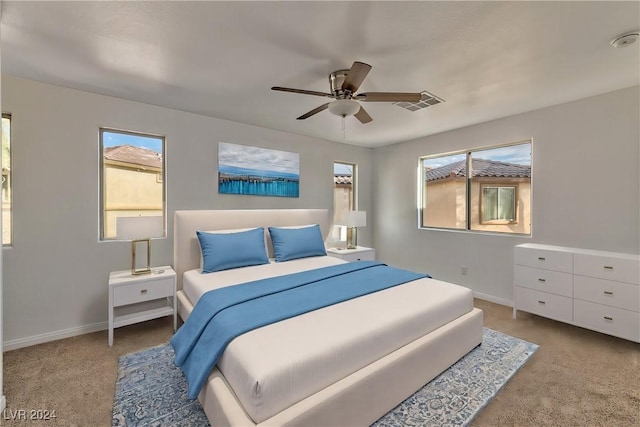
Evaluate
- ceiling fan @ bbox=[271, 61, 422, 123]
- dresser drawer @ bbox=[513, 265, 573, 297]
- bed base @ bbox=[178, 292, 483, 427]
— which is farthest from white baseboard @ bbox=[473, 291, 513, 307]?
ceiling fan @ bbox=[271, 61, 422, 123]

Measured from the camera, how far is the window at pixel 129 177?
116 inches

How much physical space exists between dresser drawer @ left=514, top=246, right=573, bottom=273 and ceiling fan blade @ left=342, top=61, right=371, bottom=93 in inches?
104

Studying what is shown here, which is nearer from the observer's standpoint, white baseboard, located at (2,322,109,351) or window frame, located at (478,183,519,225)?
white baseboard, located at (2,322,109,351)

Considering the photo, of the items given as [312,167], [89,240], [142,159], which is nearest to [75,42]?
[142,159]

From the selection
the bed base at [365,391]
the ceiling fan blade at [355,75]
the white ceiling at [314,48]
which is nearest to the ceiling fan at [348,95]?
the ceiling fan blade at [355,75]

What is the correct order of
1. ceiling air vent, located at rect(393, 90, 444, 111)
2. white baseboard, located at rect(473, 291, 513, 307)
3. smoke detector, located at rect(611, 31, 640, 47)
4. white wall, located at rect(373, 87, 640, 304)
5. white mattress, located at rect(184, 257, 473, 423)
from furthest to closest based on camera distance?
1. white baseboard, located at rect(473, 291, 513, 307)
2. ceiling air vent, located at rect(393, 90, 444, 111)
3. white wall, located at rect(373, 87, 640, 304)
4. smoke detector, located at rect(611, 31, 640, 47)
5. white mattress, located at rect(184, 257, 473, 423)

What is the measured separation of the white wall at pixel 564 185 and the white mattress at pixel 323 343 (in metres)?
1.85

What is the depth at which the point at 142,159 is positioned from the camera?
10.4ft

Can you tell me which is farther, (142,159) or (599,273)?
(142,159)

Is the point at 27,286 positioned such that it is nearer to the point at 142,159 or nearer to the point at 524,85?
the point at 142,159

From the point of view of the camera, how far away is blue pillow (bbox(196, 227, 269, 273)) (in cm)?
282

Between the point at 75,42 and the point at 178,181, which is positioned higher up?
the point at 75,42

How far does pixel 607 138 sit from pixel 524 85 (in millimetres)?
1106

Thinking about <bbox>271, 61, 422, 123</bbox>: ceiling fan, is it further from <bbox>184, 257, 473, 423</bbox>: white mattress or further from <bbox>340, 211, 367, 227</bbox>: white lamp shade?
<bbox>340, 211, 367, 227</bbox>: white lamp shade
